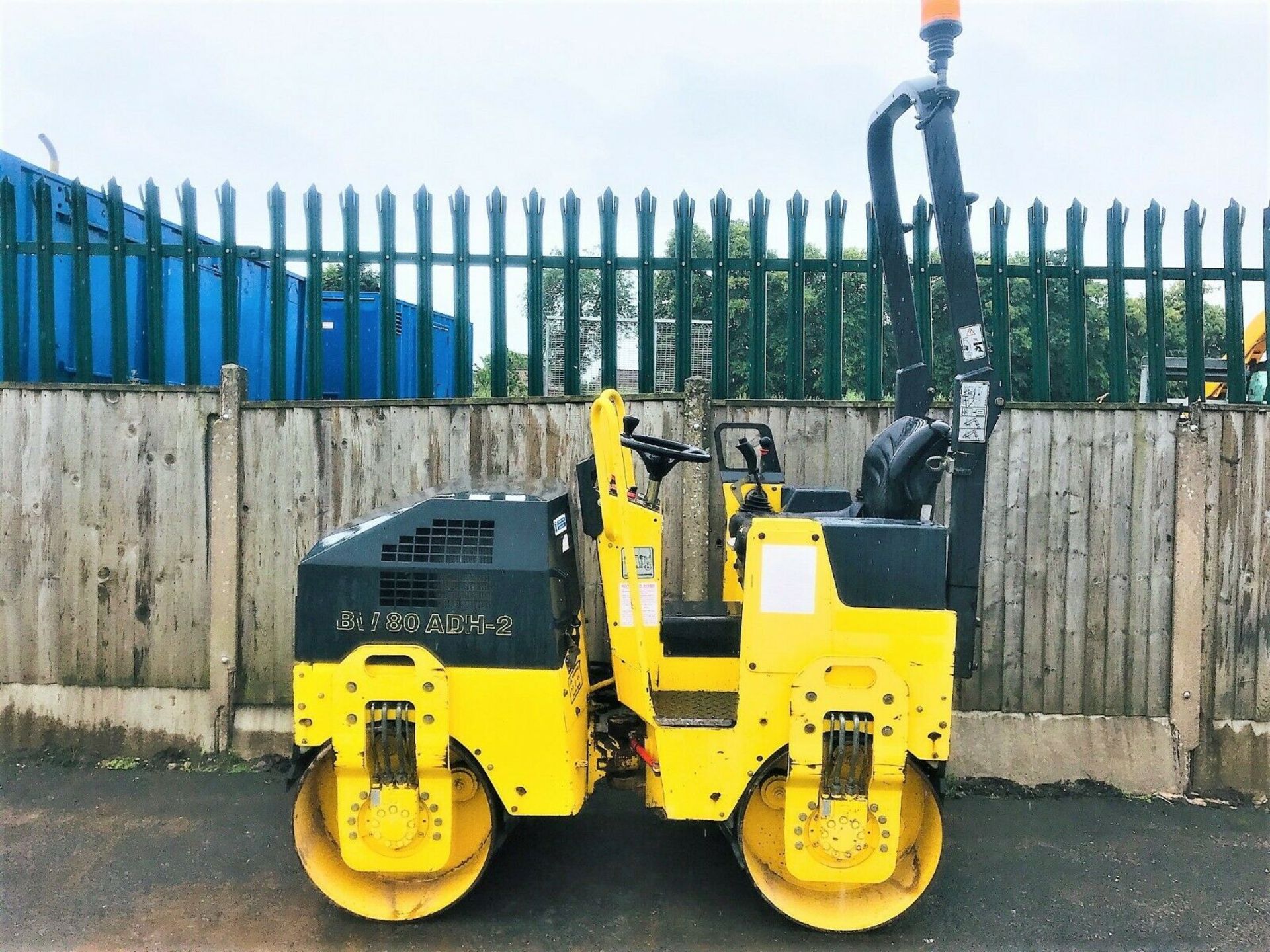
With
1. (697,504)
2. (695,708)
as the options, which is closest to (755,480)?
(697,504)

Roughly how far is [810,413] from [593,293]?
1.63m

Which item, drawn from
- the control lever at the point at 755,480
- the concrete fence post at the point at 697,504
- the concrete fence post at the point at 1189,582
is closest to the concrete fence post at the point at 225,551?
the concrete fence post at the point at 697,504

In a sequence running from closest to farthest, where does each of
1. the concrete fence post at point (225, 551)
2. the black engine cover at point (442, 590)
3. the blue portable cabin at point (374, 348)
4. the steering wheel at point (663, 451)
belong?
the black engine cover at point (442, 590) < the steering wheel at point (663, 451) < the concrete fence post at point (225, 551) < the blue portable cabin at point (374, 348)

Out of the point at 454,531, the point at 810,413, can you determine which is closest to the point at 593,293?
the point at 810,413

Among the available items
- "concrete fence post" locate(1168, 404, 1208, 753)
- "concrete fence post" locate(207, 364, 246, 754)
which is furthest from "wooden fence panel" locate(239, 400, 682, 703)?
"concrete fence post" locate(1168, 404, 1208, 753)

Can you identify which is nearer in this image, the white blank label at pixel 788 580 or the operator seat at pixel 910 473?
the white blank label at pixel 788 580

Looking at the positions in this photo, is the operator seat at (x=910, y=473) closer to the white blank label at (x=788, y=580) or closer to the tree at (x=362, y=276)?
the white blank label at (x=788, y=580)

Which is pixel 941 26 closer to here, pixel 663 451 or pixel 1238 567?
pixel 663 451

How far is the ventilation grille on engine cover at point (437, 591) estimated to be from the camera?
321cm

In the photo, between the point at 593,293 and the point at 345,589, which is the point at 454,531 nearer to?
the point at 345,589

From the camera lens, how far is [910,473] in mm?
3340

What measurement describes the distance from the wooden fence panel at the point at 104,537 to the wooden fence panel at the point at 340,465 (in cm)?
34

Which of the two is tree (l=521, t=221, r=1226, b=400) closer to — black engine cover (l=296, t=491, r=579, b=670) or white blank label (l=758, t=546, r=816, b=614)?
white blank label (l=758, t=546, r=816, b=614)

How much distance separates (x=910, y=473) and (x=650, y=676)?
137 centimetres
